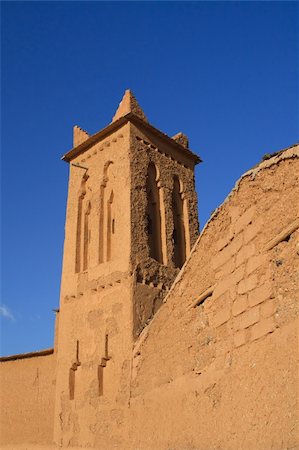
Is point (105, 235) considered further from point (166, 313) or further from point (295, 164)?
point (295, 164)

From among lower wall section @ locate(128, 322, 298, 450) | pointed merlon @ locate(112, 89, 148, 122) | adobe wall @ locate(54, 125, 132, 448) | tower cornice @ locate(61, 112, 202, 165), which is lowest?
lower wall section @ locate(128, 322, 298, 450)

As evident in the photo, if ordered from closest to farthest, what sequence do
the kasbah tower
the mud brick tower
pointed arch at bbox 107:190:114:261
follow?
the kasbah tower → the mud brick tower → pointed arch at bbox 107:190:114:261

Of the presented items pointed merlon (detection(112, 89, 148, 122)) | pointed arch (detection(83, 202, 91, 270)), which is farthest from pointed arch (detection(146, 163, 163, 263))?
pointed arch (detection(83, 202, 91, 270))

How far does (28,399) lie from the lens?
1205 centimetres

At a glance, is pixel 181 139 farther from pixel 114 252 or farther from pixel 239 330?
pixel 239 330

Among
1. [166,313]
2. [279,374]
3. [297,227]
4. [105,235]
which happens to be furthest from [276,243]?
[105,235]

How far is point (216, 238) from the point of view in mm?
6211

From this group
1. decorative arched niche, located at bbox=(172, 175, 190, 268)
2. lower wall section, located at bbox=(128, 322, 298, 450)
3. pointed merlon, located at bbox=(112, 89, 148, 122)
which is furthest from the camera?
decorative arched niche, located at bbox=(172, 175, 190, 268)

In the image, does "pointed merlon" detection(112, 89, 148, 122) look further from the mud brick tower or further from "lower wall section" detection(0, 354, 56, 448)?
"lower wall section" detection(0, 354, 56, 448)

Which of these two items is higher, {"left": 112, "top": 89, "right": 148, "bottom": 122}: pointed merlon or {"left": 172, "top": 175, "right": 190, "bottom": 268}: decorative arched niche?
{"left": 112, "top": 89, "right": 148, "bottom": 122}: pointed merlon

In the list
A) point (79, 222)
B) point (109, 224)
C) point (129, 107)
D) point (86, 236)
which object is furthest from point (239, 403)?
point (129, 107)

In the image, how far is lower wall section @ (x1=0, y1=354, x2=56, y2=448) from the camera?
1151cm

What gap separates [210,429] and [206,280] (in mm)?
1745

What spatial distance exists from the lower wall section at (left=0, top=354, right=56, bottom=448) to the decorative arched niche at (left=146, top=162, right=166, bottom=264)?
3.48 metres
